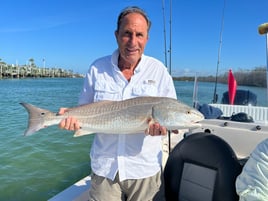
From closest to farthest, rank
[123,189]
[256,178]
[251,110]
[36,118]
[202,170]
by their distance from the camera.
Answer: [256,178]
[123,189]
[36,118]
[202,170]
[251,110]

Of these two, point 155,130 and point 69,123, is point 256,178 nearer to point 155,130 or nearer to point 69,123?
point 155,130

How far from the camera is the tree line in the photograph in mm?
5699

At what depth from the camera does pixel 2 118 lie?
1561 cm

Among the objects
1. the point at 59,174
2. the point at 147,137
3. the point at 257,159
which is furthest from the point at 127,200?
the point at 59,174

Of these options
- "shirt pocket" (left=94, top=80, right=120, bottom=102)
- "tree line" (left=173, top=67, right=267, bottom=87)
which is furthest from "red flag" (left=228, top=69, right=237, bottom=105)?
"shirt pocket" (left=94, top=80, right=120, bottom=102)

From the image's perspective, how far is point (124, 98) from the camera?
2293 millimetres

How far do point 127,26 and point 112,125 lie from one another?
2.46 ft

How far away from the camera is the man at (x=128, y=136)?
218 centimetres

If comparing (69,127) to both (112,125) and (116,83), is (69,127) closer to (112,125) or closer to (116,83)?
(112,125)

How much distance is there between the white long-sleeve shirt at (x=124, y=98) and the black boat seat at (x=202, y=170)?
1.71 feet

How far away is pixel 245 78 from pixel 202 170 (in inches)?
161

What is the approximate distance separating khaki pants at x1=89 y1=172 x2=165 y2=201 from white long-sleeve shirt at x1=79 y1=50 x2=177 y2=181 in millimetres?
51

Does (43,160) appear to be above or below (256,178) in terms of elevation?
below

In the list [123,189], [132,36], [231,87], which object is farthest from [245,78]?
[123,189]
